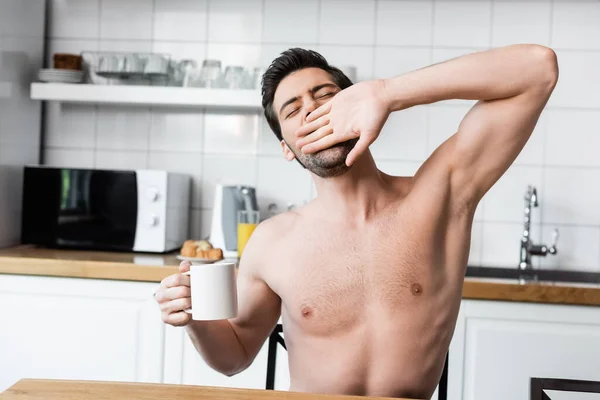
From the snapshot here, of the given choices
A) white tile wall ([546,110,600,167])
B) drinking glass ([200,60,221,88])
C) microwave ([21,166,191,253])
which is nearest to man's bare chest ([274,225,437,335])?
microwave ([21,166,191,253])

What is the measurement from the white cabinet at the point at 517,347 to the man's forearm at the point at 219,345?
0.97 meters

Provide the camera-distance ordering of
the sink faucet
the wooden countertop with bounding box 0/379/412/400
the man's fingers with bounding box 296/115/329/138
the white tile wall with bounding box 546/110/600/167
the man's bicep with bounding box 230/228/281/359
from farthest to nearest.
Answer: the white tile wall with bounding box 546/110/600/167 < the sink faucet < the man's bicep with bounding box 230/228/281/359 < the man's fingers with bounding box 296/115/329/138 < the wooden countertop with bounding box 0/379/412/400

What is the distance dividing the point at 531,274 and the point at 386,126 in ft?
2.55

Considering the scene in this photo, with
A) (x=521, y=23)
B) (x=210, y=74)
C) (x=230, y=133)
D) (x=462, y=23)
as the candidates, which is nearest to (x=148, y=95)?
(x=210, y=74)

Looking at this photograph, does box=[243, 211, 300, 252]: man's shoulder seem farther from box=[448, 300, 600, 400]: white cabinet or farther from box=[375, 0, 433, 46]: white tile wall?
box=[375, 0, 433, 46]: white tile wall

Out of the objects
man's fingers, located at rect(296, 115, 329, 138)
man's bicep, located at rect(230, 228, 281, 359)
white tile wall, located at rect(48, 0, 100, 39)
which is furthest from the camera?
white tile wall, located at rect(48, 0, 100, 39)

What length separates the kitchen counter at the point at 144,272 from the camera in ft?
6.99

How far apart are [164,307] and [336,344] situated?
1.24ft

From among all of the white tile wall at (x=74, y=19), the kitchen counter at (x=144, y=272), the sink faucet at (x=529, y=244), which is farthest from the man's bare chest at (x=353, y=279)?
the white tile wall at (x=74, y=19)

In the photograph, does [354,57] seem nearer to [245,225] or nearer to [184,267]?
[245,225]

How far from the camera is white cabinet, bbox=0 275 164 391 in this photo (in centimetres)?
229

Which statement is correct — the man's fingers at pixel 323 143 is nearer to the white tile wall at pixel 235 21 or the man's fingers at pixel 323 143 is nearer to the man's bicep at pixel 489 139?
the man's bicep at pixel 489 139

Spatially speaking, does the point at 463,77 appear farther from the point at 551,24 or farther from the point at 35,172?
the point at 35,172

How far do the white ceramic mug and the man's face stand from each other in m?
0.36
